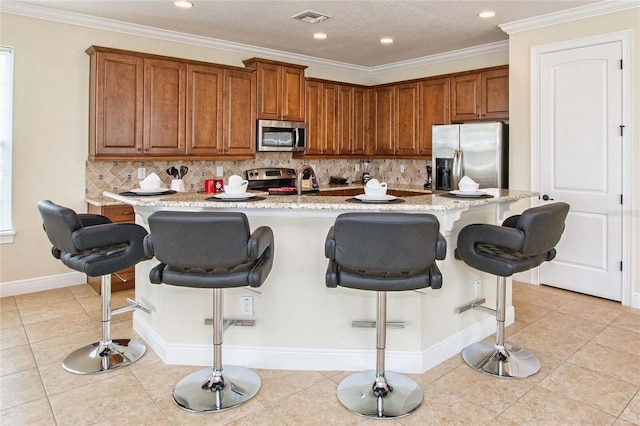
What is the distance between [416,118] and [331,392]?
4348mm

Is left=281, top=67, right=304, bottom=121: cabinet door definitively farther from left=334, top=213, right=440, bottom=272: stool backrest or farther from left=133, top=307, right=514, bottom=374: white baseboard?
left=334, top=213, right=440, bottom=272: stool backrest

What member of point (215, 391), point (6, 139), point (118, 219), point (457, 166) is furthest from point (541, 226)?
point (6, 139)

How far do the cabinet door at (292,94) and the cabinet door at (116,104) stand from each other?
1.74 meters

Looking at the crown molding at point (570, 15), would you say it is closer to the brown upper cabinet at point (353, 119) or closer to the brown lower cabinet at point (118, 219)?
the brown upper cabinet at point (353, 119)

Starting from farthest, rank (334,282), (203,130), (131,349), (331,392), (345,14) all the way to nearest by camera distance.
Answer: (203,130), (345,14), (131,349), (331,392), (334,282)

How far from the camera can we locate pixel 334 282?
7.27 ft

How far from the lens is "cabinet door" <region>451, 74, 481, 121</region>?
5.35 meters

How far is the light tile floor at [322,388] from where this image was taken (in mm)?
2240

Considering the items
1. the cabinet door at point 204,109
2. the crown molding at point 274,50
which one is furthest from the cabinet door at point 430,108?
the cabinet door at point 204,109

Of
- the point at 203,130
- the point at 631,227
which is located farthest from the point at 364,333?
the point at 203,130

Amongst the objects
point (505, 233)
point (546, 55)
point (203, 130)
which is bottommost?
point (505, 233)

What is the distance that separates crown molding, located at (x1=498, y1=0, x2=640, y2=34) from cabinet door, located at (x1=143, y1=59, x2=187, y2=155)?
341 cm

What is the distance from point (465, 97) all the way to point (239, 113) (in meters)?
2.72

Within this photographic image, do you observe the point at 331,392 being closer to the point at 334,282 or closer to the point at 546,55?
the point at 334,282
